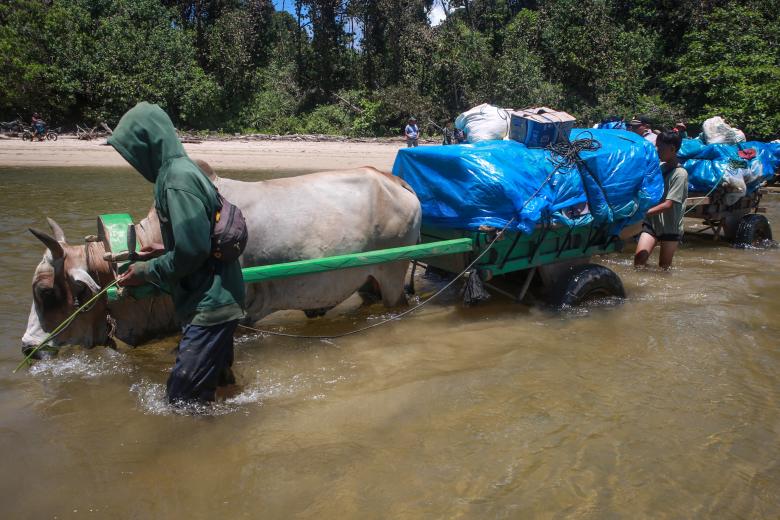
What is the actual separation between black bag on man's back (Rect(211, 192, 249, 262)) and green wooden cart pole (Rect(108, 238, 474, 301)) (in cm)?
72

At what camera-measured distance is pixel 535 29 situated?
29312mm

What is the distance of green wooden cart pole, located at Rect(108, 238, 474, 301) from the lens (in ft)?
13.8

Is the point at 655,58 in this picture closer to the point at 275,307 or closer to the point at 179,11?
the point at 179,11

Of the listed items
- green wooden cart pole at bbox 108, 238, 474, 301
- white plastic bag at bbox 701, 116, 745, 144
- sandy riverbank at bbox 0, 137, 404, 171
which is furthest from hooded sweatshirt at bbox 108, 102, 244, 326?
sandy riverbank at bbox 0, 137, 404, 171

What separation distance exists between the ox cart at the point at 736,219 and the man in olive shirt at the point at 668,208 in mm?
1914

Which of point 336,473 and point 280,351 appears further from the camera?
point 280,351

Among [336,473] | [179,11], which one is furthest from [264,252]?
[179,11]

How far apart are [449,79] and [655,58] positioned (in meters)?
9.40


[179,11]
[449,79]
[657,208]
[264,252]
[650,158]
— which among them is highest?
[179,11]

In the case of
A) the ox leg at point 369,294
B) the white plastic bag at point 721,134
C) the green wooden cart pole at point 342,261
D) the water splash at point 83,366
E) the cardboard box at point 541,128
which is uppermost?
the white plastic bag at point 721,134

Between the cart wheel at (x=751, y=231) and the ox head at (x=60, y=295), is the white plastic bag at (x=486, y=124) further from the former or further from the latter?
the cart wheel at (x=751, y=231)

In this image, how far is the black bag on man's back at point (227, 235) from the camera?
341 centimetres

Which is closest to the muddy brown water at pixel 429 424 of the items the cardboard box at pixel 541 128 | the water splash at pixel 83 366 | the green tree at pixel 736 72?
→ the water splash at pixel 83 366

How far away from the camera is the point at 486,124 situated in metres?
6.27
